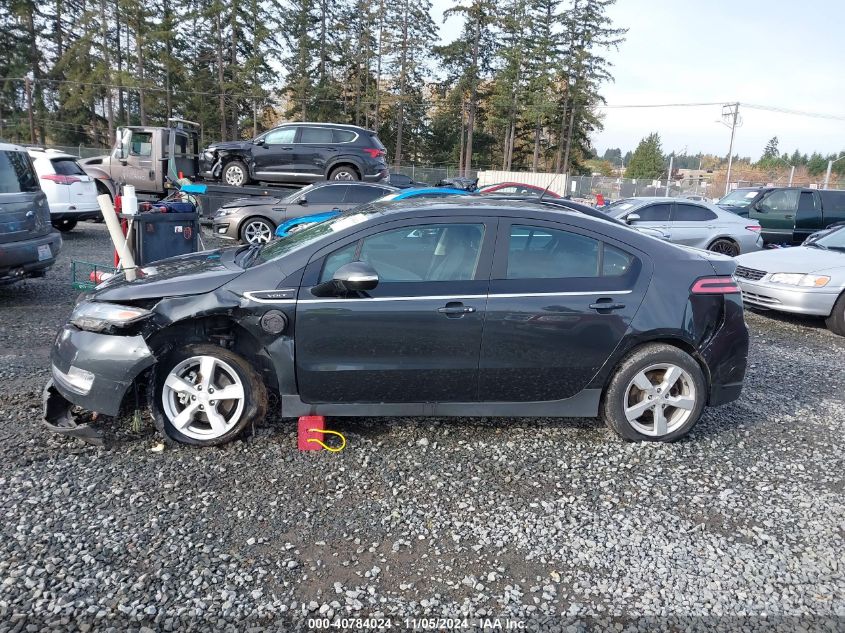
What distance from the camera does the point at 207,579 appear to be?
8.57ft

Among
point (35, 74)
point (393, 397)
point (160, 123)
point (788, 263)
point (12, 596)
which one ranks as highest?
point (35, 74)

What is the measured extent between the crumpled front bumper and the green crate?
268cm

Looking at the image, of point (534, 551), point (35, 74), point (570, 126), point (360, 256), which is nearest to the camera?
point (534, 551)

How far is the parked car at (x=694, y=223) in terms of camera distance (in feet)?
38.6

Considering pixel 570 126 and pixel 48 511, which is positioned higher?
pixel 570 126

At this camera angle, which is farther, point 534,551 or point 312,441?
point 312,441

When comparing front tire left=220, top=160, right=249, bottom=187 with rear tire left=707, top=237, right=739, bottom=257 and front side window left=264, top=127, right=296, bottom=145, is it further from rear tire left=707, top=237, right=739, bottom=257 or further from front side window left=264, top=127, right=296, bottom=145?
rear tire left=707, top=237, right=739, bottom=257

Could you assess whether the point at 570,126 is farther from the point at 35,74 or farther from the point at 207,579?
the point at 207,579

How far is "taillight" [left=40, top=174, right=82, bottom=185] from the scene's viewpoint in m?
12.0

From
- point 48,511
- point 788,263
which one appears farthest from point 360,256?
point 788,263

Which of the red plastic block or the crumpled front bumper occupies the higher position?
the crumpled front bumper

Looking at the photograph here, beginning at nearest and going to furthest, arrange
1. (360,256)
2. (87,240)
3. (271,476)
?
1. (271,476)
2. (360,256)
3. (87,240)

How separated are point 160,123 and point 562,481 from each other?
A: 43.4m

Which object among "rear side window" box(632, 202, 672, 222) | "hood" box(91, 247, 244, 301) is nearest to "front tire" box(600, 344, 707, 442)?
"hood" box(91, 247, 244, 301)
